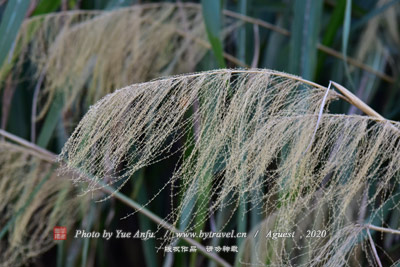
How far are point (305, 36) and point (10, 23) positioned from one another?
0.63 metres

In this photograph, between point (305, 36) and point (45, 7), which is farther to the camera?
point (45, 7)

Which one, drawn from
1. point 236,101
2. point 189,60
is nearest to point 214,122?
point 236,101

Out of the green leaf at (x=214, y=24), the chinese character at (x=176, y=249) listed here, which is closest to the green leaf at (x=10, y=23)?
the green leaf at (x=214, y=24)

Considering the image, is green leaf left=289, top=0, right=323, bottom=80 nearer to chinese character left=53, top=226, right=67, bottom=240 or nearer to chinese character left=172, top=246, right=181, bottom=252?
chinese character left=172, top=246, right=181, bottom=252

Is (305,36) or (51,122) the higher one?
(305,36)

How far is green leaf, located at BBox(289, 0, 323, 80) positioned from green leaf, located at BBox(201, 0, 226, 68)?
0.18 meters

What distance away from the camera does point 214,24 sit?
106 cm

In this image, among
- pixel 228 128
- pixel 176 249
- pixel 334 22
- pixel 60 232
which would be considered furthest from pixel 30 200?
pixel 334 22

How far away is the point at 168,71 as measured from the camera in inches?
52.3

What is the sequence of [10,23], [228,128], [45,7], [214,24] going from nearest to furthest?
[228,128] < [214,24] < [10,23] < [45,7]

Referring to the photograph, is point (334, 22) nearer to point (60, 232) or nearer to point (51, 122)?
point (51, 122)

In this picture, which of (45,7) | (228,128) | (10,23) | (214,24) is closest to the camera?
(228,128)

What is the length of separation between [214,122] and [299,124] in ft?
0.35

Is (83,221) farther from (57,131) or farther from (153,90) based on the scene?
(153,90)
